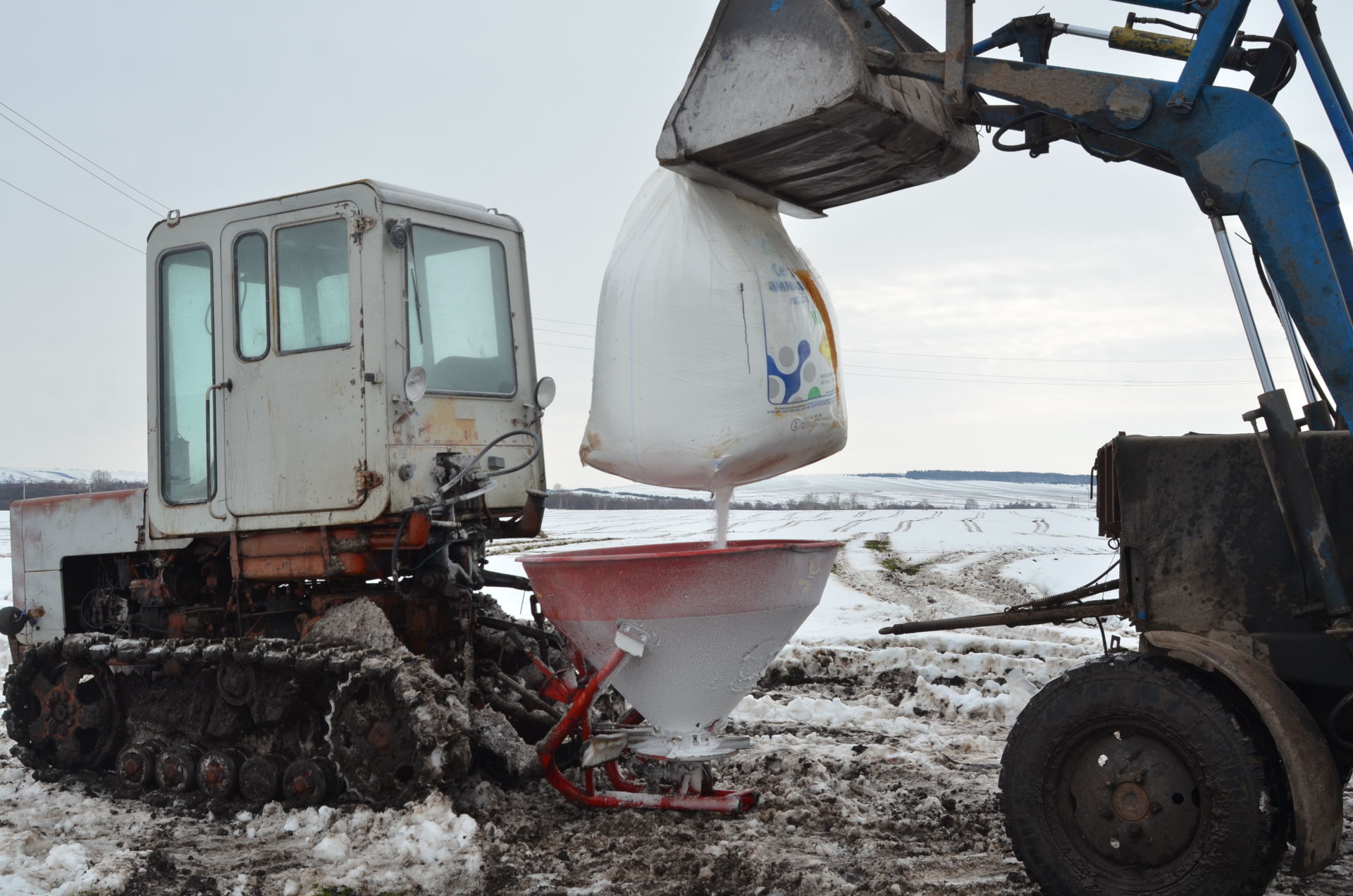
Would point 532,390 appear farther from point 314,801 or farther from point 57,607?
point 57,607

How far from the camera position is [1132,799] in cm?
343

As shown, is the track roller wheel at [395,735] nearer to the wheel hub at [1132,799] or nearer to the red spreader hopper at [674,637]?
the red spreader hopper at [674,637]

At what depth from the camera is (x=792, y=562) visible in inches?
188

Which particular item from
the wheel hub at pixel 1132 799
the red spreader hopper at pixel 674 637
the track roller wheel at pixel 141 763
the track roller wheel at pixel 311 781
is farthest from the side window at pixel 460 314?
the wheel hub at pixel 1132 799

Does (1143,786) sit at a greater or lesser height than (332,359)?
lesser

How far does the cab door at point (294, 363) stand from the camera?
5219mm

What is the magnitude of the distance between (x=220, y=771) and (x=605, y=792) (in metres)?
1.72

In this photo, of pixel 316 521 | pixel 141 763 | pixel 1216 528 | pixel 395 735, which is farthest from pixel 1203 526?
pixel 141 763

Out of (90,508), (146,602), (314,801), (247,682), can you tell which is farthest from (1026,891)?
(90,508)

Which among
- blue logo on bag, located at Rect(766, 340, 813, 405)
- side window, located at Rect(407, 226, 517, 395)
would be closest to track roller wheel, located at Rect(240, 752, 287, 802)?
side window, located at Rect(407, 226, 517, 395)

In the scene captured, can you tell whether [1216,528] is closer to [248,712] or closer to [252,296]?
[248,712]

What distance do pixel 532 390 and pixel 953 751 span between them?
280 centimetres

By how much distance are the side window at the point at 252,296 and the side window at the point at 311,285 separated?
0.10 meters

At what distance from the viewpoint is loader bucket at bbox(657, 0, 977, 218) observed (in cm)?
400
